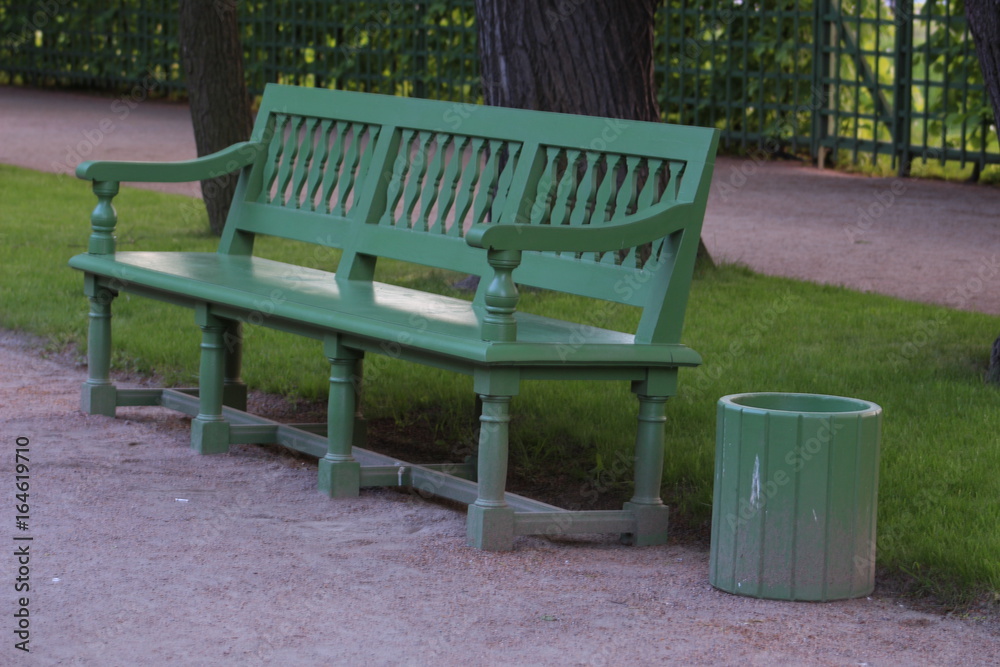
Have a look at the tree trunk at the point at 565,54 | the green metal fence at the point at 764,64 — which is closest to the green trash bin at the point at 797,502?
the tree trunk at the point at 565,54

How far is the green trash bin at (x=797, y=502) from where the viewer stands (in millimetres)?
3615

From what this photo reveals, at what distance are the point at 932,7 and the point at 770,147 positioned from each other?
2241 mm

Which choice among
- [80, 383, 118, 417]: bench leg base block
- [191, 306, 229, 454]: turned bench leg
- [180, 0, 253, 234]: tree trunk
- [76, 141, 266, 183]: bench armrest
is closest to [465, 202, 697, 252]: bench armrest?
[191, 306, 229, 454]: turned bench leg

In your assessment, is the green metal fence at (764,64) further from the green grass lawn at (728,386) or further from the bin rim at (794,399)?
the bin rim at (794,399)

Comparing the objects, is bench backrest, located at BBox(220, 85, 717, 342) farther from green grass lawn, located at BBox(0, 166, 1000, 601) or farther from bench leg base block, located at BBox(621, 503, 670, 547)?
green grass lawn, located at BBox(0, 166, 1000, 601)

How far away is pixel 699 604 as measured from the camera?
3.66 m

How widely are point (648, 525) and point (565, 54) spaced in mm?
3455

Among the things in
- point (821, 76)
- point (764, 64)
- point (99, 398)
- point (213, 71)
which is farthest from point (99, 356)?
point (764, 64)

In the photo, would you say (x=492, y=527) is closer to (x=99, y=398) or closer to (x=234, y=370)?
(x=234, y=370)

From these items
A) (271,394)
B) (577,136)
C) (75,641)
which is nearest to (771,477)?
(577,136)

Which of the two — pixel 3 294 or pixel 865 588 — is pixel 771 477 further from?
pixel 3 294

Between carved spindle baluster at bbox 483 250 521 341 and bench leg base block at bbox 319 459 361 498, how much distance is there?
880mm

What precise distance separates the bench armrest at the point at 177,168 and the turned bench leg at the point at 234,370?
58 cm

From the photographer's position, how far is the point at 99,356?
18.1 ft
